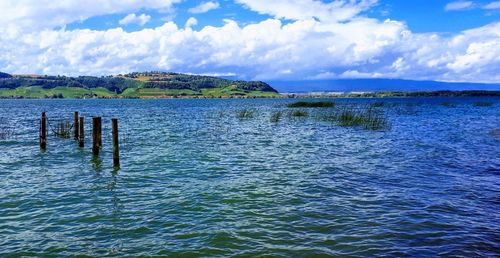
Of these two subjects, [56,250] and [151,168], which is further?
[151,168]

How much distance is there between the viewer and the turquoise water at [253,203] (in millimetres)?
11750

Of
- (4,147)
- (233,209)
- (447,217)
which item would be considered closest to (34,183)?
(233,209)

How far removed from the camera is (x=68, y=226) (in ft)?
44.5

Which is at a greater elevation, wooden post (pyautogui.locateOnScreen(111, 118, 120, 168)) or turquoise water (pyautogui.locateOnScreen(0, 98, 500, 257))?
wooden post (pyautogui.locateOnScreen(111, 118, 120, 168))

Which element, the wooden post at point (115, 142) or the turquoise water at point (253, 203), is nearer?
the turquoise water at point (253, 203)

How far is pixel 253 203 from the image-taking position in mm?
16031

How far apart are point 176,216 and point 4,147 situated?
83.5 ft

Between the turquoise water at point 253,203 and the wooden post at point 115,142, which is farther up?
the wooden post at point 115,142

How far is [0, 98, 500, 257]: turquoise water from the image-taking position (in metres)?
11.8

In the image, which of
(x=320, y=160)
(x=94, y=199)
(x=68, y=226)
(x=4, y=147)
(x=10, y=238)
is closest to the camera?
(x=10, y=238)

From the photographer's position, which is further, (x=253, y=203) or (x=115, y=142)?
(x=115, y=142)

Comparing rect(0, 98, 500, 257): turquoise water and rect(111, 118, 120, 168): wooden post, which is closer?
rect(0, 98, 500, 257): turquoise water

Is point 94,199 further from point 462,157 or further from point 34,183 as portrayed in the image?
Result: point 462,157

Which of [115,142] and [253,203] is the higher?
[115,142]
